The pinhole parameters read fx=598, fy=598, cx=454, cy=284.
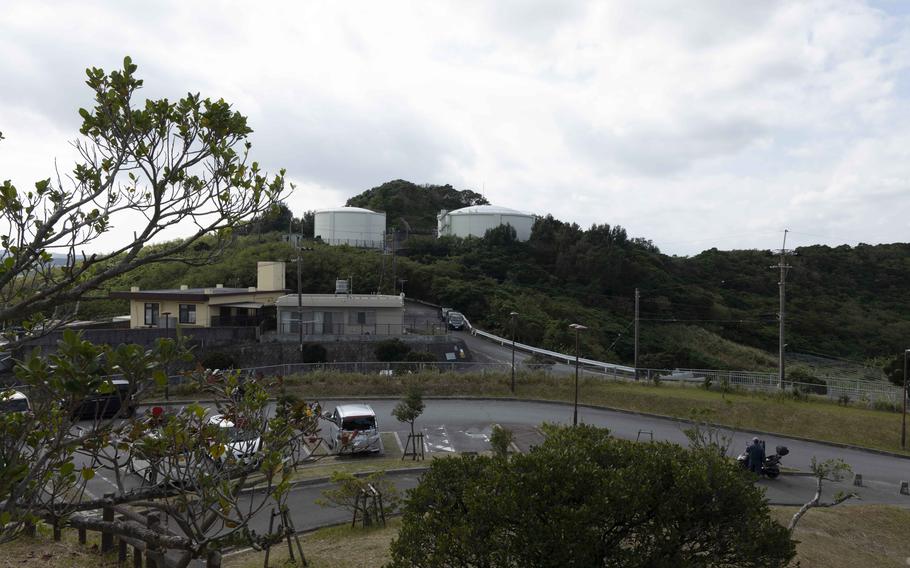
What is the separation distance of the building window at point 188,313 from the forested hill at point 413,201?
4398 centimetres

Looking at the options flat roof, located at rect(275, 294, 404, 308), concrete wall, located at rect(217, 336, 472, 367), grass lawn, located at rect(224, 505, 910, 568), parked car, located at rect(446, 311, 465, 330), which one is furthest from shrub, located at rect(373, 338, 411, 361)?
grass lawn, located at rect(224, 505, 910, 568)

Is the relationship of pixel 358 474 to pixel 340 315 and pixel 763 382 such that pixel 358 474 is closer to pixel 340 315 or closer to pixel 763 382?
pixel 340 315

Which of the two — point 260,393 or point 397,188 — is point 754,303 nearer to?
point 397,188

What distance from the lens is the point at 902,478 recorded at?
50.3 ft

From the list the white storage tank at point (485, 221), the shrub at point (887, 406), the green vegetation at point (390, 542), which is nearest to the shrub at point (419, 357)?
the green vegetation at point (390, 542)

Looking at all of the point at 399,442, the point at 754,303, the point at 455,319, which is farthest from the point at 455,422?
the point at 754,303

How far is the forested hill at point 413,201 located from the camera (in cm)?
7814

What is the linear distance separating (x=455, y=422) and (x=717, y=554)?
13.4 m

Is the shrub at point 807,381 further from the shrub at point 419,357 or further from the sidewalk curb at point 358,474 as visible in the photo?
the sidewalk curb at point 358,474

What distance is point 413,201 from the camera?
84500 mm

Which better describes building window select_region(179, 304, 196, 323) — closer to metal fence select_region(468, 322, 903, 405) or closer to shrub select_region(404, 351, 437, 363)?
shrub select_region(404, 351, 437, 363)

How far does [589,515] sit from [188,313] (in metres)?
27.8

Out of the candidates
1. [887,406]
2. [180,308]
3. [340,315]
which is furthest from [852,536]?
[180,308]

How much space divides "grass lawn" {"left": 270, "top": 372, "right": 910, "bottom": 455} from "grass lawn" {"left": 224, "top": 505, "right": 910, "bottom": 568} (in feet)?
21.0
